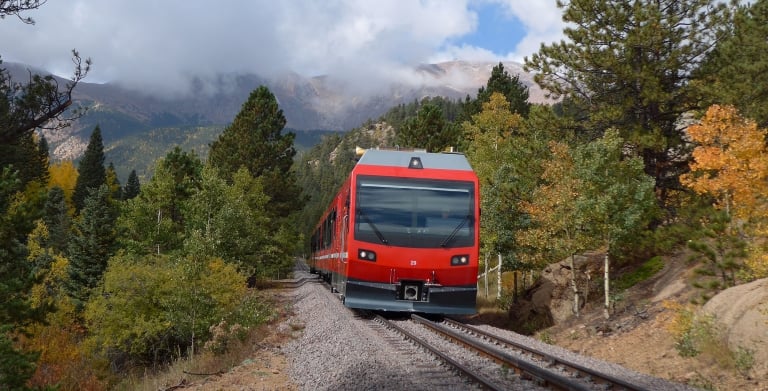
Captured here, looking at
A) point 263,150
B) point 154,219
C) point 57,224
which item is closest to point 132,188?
point 57,224

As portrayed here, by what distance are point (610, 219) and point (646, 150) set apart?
5141 mm

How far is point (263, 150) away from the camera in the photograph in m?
39.1

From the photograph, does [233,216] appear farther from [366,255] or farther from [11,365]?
[366,255]

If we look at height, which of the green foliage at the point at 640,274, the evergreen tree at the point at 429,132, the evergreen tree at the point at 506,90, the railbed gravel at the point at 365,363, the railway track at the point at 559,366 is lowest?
the railbed gravel at the point at 365,363

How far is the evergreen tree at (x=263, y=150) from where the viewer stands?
3862 cm

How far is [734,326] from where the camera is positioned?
1053 centimetres

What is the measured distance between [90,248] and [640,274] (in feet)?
103

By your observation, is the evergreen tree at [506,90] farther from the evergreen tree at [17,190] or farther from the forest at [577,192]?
the evergreen tree at [17,190]

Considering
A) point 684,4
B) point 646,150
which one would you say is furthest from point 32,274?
point 684,4

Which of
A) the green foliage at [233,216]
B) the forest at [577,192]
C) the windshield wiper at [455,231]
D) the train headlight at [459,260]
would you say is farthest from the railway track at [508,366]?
the green foliage at [233,216]

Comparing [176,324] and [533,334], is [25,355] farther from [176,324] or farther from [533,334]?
[533,334]

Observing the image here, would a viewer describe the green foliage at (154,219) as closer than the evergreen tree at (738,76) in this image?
No

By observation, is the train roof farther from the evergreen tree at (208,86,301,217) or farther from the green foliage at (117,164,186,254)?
the green foliage at (117,164,186,254)

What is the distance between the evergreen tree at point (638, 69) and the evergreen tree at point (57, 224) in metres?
52.7
